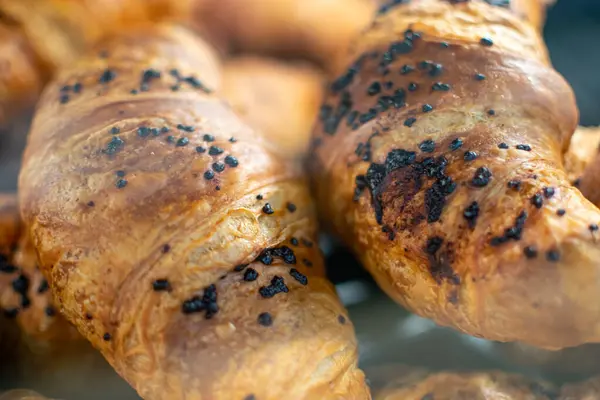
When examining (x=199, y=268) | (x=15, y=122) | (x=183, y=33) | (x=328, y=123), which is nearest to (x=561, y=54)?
(x=328, y=123)

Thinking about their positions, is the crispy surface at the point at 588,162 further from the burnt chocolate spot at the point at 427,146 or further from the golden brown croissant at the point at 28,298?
the golden brown croissant at the point at 28,298

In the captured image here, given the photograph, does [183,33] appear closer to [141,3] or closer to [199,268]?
[141,3]

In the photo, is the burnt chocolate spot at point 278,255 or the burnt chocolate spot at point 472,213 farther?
the burnt chocolate spot at point 278,255

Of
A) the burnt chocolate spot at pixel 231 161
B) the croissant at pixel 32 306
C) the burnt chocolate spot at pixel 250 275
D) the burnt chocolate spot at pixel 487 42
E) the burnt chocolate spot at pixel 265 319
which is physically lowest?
the croissant at pixel 32 306

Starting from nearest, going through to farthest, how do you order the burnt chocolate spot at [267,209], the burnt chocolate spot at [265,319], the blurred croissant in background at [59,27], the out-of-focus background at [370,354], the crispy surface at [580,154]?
the burnt chocolate spot at [265,319] < the burnt chocolate spot at [267,209] < the crispy surface at [580,154] < the out-of-focus background at [370,354] < the blurred croissant in background at [59,27]

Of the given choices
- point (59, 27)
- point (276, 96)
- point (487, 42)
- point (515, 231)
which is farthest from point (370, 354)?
point (59, 27)

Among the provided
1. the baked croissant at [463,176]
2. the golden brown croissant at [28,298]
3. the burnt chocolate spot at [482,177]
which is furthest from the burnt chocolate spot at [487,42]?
the golden brown croissant at [28,298]
